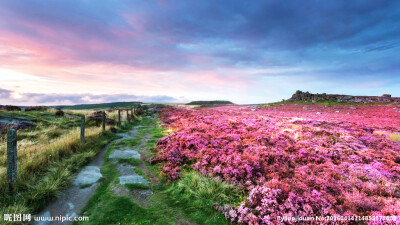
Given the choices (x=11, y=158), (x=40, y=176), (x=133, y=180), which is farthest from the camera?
(x=133, y=180)

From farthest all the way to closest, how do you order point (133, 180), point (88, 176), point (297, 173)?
point (88, 176) < point (297, 173) < point (133, 180)

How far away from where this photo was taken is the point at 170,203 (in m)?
5.86

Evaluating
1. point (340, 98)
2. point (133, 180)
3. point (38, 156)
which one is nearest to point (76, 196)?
point (133, 180)

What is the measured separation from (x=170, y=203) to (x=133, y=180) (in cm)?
244

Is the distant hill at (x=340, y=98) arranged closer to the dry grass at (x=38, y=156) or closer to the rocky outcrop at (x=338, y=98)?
the rocky outcrop at (x=338, y=98)

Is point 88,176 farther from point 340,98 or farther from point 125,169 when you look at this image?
point 340,98

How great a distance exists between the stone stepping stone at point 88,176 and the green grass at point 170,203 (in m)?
0.61

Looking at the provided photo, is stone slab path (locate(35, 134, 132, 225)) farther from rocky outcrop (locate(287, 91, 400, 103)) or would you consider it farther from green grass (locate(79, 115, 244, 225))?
rocky outcrop (locate(287, 91, 400, 103))

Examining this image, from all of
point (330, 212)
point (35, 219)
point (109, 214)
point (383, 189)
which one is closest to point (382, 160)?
point (383, 189)

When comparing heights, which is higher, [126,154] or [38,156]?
[38,156]

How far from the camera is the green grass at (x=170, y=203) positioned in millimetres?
5009

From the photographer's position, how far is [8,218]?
14.8 feet

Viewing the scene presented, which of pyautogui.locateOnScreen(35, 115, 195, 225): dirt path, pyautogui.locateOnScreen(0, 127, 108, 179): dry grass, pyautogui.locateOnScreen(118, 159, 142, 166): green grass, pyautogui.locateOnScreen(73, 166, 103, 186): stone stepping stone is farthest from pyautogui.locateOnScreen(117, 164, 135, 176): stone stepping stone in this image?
pyautogui.locateOnScreen(0, 127, 108, 179): dry grass

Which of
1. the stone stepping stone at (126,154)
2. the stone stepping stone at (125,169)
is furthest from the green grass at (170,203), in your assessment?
the stone stepping stone at (126,154)
